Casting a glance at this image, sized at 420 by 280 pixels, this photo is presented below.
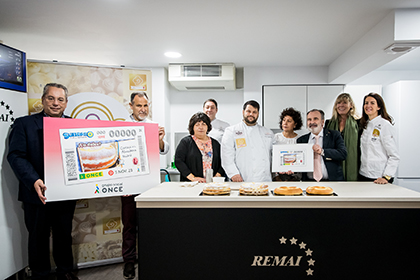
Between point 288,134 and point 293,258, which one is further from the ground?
point 288,134

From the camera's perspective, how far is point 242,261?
70.2 inches

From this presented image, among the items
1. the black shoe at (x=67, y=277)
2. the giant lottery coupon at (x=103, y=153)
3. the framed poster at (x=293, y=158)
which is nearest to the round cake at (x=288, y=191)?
the framed poster at (x=293, y=158)

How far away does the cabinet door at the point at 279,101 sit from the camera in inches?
178

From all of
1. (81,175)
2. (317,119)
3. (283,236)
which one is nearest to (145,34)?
(81,175)

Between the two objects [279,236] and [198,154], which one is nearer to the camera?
[279,236]

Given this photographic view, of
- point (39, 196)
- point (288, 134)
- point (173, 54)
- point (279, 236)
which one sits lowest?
point (279, 236)

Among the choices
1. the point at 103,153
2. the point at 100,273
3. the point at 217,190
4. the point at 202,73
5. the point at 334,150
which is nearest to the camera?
the point at 217,190

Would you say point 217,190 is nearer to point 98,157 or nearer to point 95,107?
point 98,157

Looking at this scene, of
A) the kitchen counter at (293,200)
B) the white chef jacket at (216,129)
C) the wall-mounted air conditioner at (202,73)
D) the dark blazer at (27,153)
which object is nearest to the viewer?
the kitchen counter at (293,200)

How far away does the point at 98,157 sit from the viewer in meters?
2.31

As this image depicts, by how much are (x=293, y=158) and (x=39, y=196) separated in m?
2.27

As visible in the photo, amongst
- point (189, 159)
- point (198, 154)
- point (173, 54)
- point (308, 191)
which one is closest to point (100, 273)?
point (189, 159)

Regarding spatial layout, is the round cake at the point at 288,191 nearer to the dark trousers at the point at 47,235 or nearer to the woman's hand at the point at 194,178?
the woman's hand at the point at 194,178

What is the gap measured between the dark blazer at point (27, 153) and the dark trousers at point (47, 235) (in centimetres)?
14
